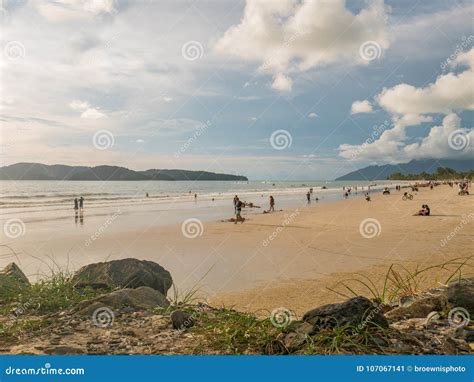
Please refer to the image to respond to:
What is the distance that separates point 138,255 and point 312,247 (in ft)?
20.9

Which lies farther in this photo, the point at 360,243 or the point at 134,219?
the point at 134,219

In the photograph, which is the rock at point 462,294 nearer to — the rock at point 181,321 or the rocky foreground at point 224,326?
the rocky foreground at point 224,326

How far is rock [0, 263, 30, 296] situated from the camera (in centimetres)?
713

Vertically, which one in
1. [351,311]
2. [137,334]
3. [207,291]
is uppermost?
[351,311]

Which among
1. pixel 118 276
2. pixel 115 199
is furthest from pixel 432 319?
pixel 115 199

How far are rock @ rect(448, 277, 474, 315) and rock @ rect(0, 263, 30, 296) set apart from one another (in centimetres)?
649

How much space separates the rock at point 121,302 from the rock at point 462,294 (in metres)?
3.95

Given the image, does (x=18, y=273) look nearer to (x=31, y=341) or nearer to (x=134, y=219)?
(x=31, y=341)

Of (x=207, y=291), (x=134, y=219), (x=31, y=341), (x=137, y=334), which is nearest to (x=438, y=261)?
(x=207, y=291)

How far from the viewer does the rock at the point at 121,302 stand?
5.77 metres

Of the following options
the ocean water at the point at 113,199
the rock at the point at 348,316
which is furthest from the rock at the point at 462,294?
the ocean water at the point at 113,199

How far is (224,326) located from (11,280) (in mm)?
4644

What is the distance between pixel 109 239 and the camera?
19.5 meters

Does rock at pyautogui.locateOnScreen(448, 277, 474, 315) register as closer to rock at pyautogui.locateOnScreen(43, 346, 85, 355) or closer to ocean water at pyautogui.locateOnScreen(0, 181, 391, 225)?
rock at pyautogui.locateOnScreen(43, 346, 85, 355)
